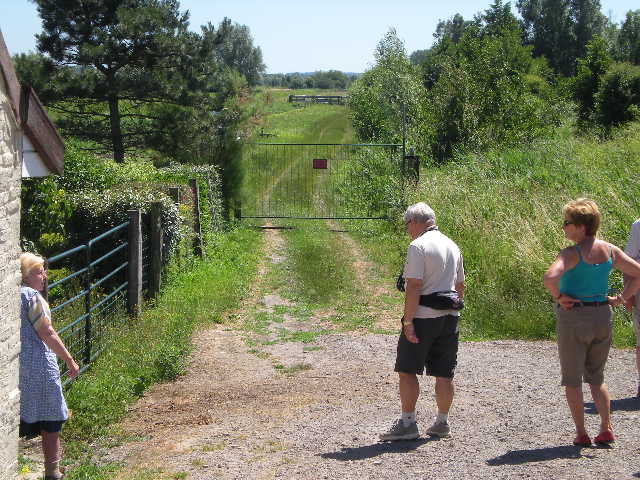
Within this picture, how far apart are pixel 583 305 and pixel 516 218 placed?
804cm

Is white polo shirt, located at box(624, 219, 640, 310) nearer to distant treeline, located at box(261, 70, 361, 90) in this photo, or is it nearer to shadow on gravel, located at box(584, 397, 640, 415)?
shadow on gravel, located at box(584, 397, 640, 415)

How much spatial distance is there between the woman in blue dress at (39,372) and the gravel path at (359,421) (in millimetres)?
617

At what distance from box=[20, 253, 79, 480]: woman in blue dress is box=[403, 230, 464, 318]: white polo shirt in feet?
8.08

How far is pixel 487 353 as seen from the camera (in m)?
9.05

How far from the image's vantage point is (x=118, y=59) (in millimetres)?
23062

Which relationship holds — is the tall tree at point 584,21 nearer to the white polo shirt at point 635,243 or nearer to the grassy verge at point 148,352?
the grassy verge at point 148,352

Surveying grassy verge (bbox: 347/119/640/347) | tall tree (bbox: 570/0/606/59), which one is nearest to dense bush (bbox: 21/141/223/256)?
grassy verge (bbox: 347/119/640/347)

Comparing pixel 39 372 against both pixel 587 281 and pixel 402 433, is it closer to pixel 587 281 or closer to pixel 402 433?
pixel 402 433

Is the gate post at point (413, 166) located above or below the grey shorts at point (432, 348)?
above

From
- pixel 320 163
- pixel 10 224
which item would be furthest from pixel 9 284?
pixel 320 163

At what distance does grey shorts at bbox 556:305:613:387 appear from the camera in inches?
215

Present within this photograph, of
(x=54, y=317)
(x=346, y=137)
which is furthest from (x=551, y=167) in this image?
(x=346, y=137)

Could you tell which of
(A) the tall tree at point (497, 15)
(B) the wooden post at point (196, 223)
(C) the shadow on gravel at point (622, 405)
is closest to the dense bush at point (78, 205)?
(B) the wooden post at point (196, 223)

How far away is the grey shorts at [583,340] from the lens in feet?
18.0
